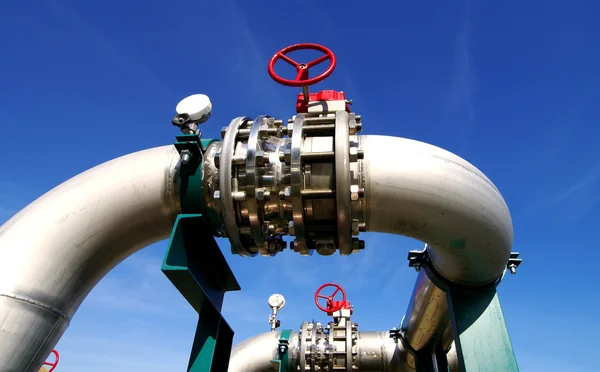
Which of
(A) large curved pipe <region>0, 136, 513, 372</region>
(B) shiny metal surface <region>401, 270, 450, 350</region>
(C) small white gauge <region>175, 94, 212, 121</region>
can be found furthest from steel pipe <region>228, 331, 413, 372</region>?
(C) small white gauge <region>175, 94, 212, 121</region>

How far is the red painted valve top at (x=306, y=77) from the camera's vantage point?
301 centimetres

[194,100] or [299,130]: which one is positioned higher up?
[194,100]

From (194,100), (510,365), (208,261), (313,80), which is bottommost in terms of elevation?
(510,365)

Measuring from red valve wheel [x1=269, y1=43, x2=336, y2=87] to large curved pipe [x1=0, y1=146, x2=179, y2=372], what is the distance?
0.92 m

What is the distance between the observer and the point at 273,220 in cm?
269

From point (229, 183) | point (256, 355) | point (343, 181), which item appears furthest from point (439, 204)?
point (256, 355)

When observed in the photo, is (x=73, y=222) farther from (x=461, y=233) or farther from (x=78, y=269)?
(x=461, y=233)

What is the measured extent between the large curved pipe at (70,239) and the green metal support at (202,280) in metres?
0.22

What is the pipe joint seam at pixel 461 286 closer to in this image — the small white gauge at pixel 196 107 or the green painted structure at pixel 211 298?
the green painted structure at pixel 211 298

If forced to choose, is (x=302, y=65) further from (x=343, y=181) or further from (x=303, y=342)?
(x=303, y=342)

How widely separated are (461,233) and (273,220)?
120 cm

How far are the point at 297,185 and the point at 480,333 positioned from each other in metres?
1.68

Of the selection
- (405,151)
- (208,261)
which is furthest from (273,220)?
(405,151)

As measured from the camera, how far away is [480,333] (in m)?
2.95
